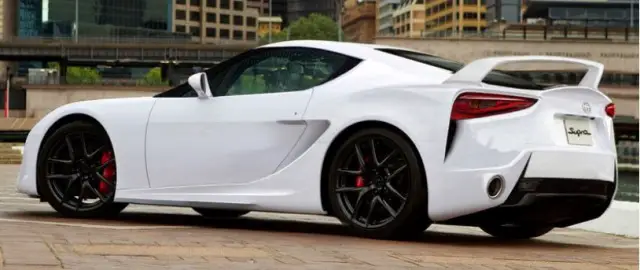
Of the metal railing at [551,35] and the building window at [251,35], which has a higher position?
the building window at [251,35]

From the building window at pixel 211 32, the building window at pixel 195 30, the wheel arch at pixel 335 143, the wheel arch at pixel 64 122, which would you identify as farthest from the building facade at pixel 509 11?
the wheel arch at pixel 335 143

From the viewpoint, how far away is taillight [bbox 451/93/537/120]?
684 centimetres

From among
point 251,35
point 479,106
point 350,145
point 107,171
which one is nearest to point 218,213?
point 107,171

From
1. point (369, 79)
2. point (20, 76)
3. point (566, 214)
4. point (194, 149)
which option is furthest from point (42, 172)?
point (20, 76)

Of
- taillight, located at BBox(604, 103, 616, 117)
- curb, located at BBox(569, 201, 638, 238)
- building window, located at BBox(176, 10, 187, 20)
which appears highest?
building window, located at BBox(176, 10, 187, 20)

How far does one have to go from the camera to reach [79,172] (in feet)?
27.2

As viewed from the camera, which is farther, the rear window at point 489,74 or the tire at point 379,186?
the rear window at point 489,74

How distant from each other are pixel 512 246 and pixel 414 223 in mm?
679

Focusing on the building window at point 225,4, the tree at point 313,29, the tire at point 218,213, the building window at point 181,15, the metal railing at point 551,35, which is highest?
the building window at point 225,4

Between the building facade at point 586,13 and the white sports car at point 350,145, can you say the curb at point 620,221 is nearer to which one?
the white sports car at point 350,145

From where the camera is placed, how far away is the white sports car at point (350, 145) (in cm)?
682

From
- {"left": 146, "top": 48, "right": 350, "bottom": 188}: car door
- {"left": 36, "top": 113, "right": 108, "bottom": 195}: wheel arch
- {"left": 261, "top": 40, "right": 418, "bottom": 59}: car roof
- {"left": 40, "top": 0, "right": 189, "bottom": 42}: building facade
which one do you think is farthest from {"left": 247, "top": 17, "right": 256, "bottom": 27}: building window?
{"left": 261, "top": 40, "right": 418, "bottom": 59}: car roof

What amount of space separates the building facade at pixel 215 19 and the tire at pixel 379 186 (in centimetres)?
16848

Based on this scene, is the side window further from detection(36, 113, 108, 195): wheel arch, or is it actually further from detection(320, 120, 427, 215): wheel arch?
detection(36, 113, 108, 195): wheel arch
